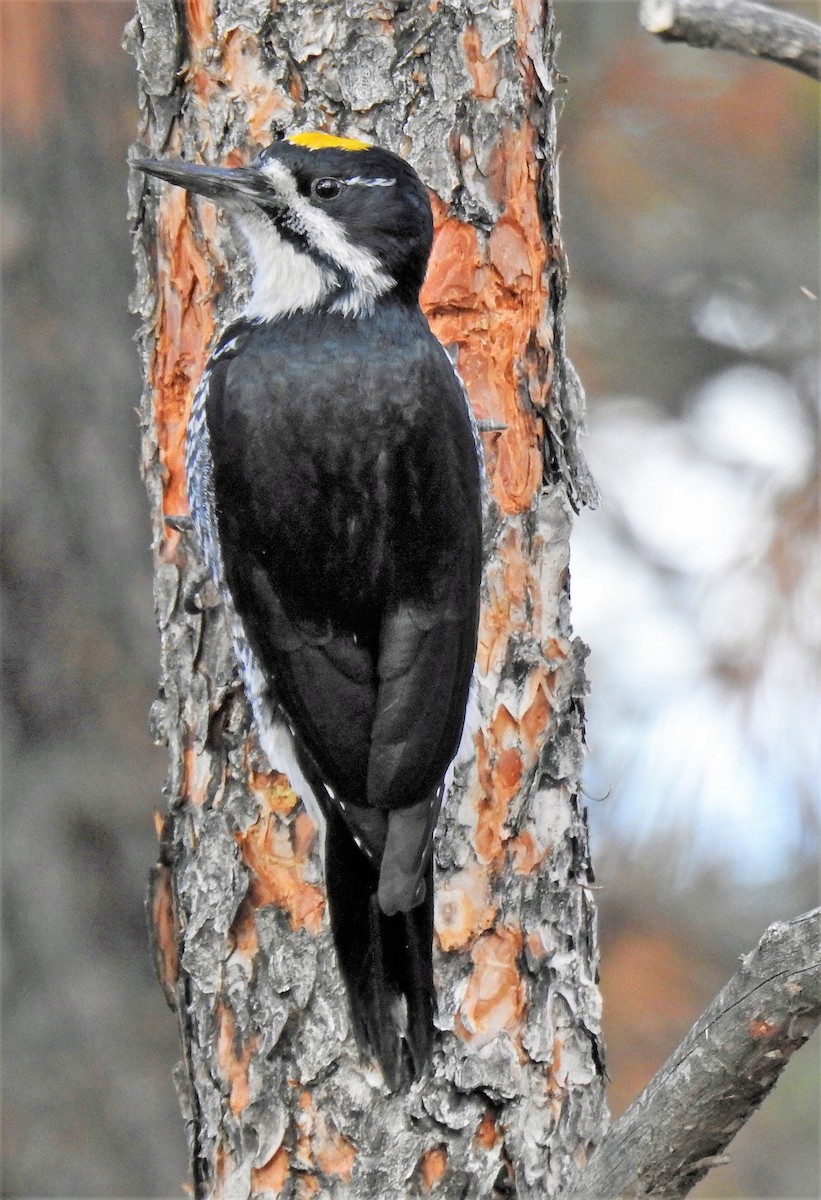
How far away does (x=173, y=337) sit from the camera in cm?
288

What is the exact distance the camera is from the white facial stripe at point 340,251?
275 cm

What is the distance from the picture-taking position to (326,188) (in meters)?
2.71

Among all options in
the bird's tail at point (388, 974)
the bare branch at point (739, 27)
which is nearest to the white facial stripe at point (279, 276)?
the bare branch at point (739, 27)

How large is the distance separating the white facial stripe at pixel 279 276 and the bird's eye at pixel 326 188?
0.11m

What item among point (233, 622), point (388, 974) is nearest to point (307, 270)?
point (233, 622)

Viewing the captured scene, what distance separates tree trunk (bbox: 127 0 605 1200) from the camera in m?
2.68

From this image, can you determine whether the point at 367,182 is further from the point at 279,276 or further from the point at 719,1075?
the point at 719,1075

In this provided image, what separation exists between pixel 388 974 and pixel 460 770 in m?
0.40

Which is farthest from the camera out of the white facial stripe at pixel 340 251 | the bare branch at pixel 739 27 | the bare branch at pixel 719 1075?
the bare branch at pixel 739 27

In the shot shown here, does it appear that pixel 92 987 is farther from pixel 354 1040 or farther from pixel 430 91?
pixel 430 91

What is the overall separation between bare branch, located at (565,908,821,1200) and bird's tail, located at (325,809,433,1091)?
0.41 meters

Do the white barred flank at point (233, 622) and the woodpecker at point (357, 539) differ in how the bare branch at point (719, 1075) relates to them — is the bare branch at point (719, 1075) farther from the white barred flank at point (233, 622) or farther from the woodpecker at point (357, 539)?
the white barred flank at point (233, 622)

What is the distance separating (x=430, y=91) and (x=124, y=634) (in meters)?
2.36

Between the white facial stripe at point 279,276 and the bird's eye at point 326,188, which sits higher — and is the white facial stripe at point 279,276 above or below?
below
